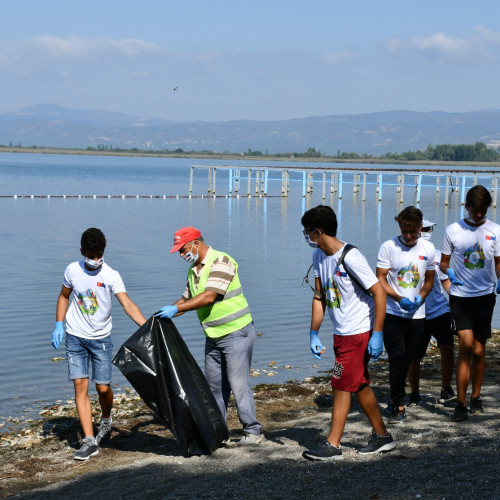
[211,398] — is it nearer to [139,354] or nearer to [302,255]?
[139,354]

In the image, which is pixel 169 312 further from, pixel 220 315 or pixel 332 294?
pixel 332 294

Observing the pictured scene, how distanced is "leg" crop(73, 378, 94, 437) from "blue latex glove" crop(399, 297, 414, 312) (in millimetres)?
2606

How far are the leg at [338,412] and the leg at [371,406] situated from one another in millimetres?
93

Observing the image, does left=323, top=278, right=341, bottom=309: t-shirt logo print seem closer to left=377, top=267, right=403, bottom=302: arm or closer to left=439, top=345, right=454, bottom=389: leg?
left=377, top=267, right=403, bottom=302: arm

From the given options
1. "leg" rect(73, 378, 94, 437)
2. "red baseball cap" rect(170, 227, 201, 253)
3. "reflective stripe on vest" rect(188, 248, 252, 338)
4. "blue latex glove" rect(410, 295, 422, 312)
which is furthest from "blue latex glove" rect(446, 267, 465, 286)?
"leg" rect(73, 378, 94, 437)

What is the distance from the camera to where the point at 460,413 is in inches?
287

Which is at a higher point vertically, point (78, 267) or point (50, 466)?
point (78, 267)

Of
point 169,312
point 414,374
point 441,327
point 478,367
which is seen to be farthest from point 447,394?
point 169,312

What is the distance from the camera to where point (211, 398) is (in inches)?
267

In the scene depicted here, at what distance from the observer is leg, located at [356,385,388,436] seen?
6156 mm

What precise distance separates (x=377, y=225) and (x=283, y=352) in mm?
31815

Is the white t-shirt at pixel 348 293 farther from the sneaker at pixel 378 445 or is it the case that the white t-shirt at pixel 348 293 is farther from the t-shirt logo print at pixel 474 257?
the t-shirt logo print at pixel 474 257

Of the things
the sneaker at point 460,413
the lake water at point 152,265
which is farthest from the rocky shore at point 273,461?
the lake water at point 152,265

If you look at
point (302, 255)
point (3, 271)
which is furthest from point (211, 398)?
point (302, 255)
